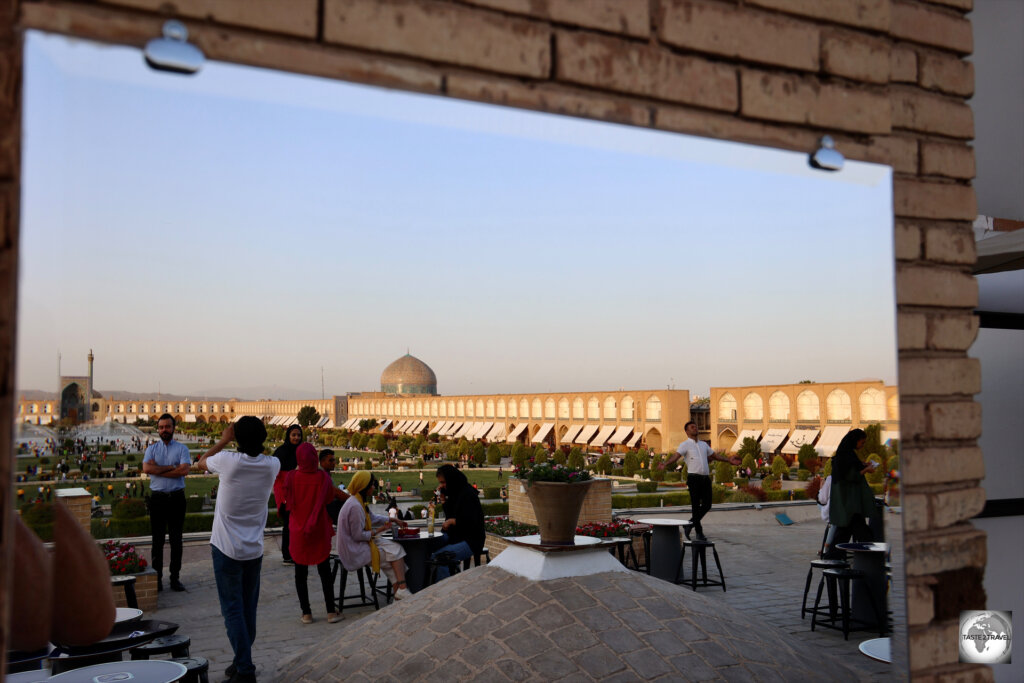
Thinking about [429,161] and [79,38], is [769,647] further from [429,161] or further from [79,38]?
[79,38]

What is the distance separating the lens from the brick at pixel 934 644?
5.89ft

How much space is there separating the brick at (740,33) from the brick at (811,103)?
4cm

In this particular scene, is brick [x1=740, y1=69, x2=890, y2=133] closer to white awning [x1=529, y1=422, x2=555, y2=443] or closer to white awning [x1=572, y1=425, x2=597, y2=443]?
white awning [x1=529, y1=422, x2=555, y2=443]

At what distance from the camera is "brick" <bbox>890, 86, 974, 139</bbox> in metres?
1.91

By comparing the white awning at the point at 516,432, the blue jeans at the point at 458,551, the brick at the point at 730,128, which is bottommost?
the white awning at the point at 516,432

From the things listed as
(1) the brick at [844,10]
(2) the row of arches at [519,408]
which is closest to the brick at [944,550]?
(1) the brick at [844,10]

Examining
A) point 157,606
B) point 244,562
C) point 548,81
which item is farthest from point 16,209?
point 157,606

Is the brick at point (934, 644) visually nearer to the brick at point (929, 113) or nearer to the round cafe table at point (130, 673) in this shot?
the brick at point (929, 113)

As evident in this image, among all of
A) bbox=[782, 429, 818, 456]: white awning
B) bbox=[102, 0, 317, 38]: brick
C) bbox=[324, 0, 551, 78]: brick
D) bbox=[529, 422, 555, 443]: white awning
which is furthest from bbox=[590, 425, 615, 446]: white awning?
bbox=[102, 0, 317, 38]: brick

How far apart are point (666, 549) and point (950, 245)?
18.8 ft

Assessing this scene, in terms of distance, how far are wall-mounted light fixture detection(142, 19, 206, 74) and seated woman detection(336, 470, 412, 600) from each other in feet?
15.5

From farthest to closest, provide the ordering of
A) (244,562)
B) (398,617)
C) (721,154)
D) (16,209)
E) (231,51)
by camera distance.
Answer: (398,617), (244,562), (721,154), (231,51), (16,209)

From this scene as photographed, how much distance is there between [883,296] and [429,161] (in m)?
1.17

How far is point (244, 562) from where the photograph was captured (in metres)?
3.89
